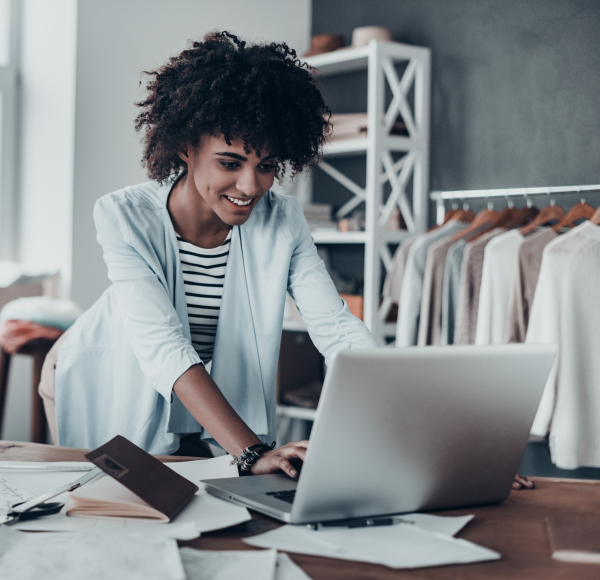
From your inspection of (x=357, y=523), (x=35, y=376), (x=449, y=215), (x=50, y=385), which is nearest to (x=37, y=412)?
(x=35, y=376)

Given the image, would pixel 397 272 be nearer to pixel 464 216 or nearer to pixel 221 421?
pixel 464 216

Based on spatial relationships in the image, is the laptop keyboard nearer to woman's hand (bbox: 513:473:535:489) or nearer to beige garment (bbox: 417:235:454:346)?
woman's hand (bbox: 513:473:535:489)

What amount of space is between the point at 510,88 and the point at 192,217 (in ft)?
6.67

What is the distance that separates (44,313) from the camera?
258 cm

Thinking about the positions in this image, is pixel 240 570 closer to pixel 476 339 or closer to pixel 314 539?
pixel 314 539

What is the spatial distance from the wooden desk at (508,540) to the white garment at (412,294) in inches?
64.8

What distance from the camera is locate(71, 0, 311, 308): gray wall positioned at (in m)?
3.15

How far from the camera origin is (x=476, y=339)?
258 centimetres

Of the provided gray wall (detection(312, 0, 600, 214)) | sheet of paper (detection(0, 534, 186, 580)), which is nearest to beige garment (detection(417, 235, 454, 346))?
gray wall (detection(312, 0, 600, 214))

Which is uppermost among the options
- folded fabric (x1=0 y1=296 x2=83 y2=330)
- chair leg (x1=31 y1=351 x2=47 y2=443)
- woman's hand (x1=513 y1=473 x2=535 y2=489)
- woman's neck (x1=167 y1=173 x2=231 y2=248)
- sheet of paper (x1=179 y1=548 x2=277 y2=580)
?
woman's neck (x1=167 y1=173 x2=231 y2=248)

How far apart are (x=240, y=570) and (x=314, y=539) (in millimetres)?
123

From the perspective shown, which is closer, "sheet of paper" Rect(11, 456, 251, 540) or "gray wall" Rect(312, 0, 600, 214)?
"sheet of paper" Rect(11, 456, 251, 540)

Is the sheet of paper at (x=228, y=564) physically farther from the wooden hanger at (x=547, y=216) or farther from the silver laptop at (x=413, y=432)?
the wooden hanger at (x=547, y=216)

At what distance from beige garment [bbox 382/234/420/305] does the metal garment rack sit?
24cm
